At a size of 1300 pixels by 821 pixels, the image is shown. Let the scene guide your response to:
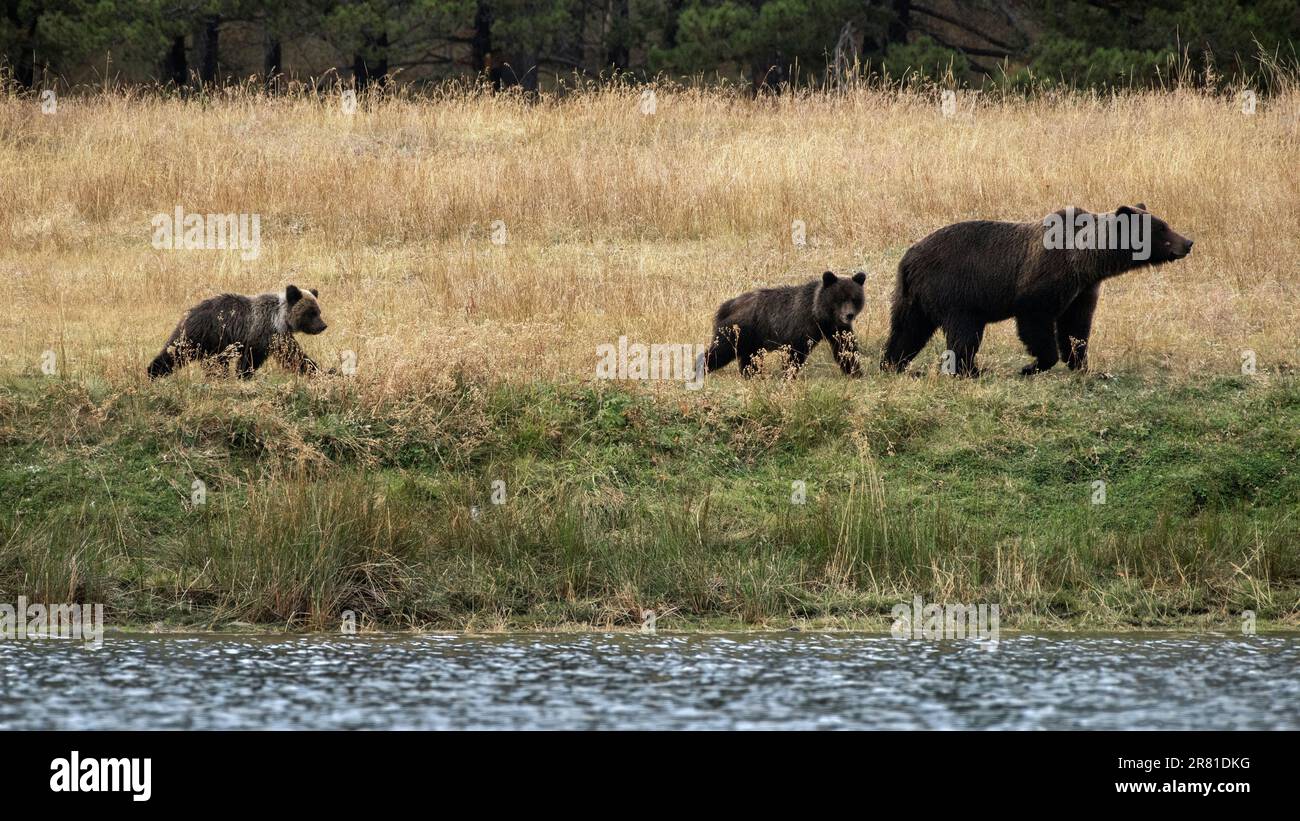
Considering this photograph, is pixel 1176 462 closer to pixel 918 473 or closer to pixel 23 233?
pixel 918 473

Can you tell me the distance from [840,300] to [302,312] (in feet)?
14.0

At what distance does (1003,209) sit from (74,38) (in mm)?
17521

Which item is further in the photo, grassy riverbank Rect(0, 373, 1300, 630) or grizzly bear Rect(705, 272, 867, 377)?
grizzly bear Rect(705, 272, 867, 377)

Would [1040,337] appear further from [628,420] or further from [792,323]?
[628,420]

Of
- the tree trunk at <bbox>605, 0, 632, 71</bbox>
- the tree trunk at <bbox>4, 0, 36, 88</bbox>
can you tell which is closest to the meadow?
the tree trunk at <bbox>4, 0, 36, 88</bbox>

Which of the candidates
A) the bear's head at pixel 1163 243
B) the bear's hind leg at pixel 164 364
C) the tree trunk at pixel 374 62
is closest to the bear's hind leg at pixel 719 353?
the bear's head at pixel 1163 243

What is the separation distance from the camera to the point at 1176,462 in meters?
11.4

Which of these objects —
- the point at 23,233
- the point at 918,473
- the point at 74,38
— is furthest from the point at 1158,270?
the point at 74,38

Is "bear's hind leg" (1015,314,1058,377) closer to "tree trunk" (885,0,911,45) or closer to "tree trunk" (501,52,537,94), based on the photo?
"tree trunk" (885,0,911,45)

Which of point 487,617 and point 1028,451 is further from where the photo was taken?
point 1028,451

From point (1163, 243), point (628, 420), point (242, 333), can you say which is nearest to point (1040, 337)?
point (1163, 243)

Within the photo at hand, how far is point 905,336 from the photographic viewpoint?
13.3 m

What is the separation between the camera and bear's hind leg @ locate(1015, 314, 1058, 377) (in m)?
12.9

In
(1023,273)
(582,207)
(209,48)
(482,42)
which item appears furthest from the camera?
(482,42)
